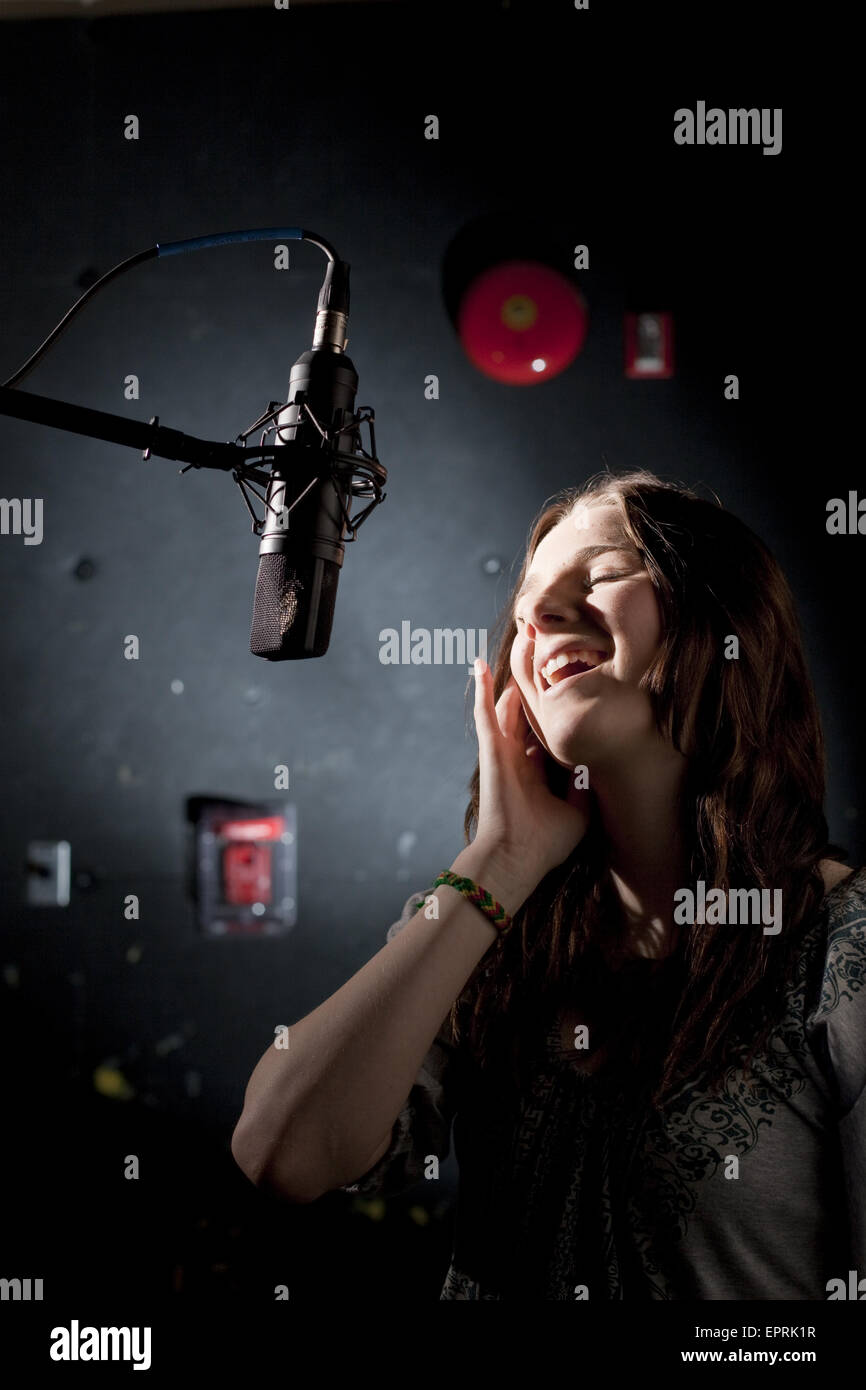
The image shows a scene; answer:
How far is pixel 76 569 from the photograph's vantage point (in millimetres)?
1544

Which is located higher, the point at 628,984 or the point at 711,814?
the point at 711,814

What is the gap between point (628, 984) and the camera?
3.21 feet

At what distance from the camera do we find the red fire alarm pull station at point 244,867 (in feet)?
4.88

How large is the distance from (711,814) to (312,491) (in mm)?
521

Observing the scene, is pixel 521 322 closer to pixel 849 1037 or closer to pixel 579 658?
pixel 579 658

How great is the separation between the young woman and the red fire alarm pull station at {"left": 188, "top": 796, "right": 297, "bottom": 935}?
0.47 meters

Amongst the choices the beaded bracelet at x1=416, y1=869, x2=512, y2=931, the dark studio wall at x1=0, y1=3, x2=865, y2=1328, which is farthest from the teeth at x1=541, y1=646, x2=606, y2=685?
the dark studio wall at x1=0, y1=3, x2=865, y2=1328

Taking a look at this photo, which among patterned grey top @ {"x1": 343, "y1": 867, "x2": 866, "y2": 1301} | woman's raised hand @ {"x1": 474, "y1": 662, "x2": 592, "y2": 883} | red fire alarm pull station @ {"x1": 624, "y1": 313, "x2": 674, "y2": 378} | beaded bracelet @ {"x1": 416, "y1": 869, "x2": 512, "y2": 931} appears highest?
red fire alarm pull station @ {"x1": 624, "y1": 313, "x2": 674, "y2": 378}

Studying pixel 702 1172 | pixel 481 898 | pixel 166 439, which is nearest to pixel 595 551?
pixel 481 898

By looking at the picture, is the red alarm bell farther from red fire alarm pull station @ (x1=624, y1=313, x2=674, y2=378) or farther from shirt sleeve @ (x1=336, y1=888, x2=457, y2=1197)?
shirt sleeve @ (x1=336, y1=888, x2=457, y2=1197)

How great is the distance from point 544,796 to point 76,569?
0.93 m

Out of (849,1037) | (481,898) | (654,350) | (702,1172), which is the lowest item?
(702,1172)

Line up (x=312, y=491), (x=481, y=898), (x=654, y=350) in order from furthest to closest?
1. (x=654, y=350)
2. (x=481, y=898)
3. (x=312, y=491)

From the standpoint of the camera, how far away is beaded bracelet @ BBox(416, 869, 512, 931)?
0.92 metres
